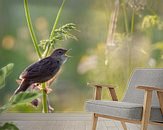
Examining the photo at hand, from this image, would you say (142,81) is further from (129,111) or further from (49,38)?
(49,38)

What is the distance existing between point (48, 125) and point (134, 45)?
1684 mm

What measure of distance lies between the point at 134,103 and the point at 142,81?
31 cm

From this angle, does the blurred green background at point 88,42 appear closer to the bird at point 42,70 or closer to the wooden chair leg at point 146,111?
the bird at point 42,70

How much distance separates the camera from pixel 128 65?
4719 mm

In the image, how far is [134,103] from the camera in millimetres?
3273

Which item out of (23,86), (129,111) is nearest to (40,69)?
(23,86)

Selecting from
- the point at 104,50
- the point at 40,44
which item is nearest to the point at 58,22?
the point at 40,44

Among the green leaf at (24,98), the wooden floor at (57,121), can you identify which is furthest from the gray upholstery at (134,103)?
the green leaf at (24,98)

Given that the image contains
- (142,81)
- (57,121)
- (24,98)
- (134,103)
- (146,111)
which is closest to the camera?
(24,98)

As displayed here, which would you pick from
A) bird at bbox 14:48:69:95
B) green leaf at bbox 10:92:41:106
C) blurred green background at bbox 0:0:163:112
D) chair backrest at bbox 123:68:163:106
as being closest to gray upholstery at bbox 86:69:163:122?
chair backrest at bbox 123:68:163:106

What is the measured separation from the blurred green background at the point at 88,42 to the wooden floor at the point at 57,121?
0.33 feet

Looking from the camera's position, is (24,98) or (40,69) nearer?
(24,98)

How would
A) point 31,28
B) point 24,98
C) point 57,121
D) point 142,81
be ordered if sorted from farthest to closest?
point 31,28 < point 57,121 < point 142,81 < point 24,98

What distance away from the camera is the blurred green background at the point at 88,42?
4.58 meters
